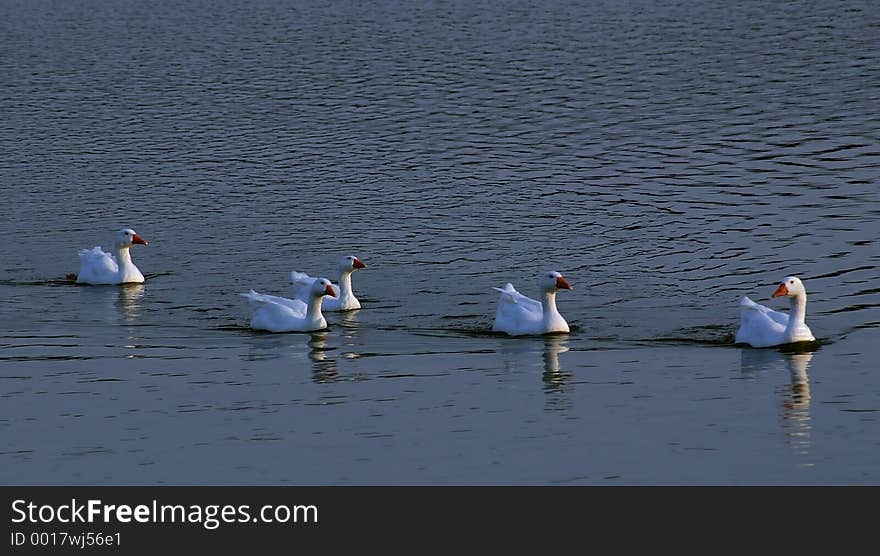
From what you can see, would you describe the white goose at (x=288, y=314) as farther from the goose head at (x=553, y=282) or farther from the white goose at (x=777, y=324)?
the white goose at (x=777, y=324)

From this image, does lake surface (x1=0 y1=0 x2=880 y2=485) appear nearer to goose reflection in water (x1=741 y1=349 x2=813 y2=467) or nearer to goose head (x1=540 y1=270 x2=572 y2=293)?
goose reflection in water (x1=741 y1=349 x2=813 y2=467)

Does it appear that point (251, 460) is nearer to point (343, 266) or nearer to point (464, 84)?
point (343, 266)

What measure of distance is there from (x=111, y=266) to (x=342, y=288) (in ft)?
18.9

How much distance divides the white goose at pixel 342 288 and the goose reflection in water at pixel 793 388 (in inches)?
303

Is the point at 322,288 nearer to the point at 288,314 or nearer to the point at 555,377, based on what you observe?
the point at 288,314

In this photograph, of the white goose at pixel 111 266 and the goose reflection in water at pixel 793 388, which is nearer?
the goose reflection in water at pixel 793 388

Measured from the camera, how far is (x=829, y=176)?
135 feet

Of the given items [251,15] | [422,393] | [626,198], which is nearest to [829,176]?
[626,198]

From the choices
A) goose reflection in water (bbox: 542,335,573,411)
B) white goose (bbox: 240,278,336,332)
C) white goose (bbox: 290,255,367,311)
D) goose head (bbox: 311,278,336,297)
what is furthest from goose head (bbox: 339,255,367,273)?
goose reflection in water (bbox: 542,335,573,411)

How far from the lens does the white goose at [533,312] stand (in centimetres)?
2775

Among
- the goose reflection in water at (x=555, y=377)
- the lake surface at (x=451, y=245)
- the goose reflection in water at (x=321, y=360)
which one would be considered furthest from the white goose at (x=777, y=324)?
the goose reflection in water at (x=321, y=360)

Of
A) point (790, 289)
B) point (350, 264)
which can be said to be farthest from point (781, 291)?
point (350, 264)

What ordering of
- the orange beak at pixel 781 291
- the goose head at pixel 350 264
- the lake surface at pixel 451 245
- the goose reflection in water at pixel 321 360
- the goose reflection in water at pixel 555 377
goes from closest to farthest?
the lake surface at pixel 451 245 → the goose reflection in water at pixel 555 377 → the goose reflection in water at pixel 321 360 → the orange beak at pixel 781 291 → the goose head at pixel 350 264

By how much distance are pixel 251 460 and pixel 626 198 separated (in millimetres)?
20965
